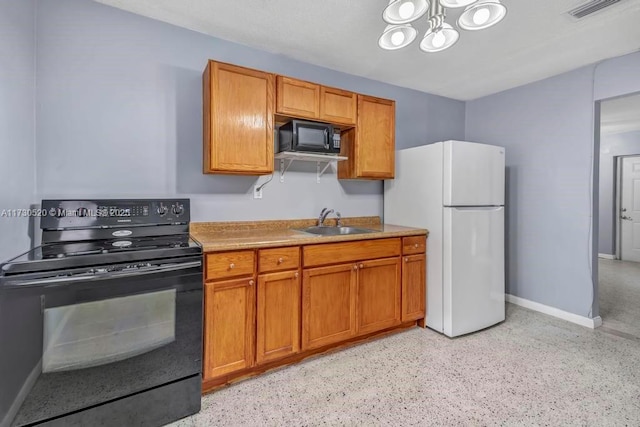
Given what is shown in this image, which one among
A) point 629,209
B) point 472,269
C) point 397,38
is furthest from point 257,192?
point 629,209

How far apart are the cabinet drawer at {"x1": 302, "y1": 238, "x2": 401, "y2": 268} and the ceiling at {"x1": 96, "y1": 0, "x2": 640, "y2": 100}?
1602mm

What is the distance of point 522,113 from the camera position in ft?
11.4

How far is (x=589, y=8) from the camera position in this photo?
2.05 meters

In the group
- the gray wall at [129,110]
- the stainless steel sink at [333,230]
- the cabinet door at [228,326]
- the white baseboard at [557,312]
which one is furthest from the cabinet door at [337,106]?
the white baseboard at [557,312]

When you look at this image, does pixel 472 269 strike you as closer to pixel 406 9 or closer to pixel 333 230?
pixel 333 230

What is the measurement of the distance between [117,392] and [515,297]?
12.4 feet

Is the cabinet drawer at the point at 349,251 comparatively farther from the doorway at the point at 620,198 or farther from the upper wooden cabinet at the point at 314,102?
the doorway at the point at 620,198

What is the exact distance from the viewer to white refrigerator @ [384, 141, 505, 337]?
A: 266 cm

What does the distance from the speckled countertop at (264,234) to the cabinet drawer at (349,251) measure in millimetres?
46

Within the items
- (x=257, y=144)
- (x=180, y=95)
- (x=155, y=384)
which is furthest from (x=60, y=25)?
(x=155, y=384)

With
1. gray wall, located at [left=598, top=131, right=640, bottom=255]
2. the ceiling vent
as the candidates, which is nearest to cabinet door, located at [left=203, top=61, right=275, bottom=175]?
the ceiling vent

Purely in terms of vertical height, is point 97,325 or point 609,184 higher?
point 609,184

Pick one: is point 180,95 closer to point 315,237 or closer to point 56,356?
point 315,237

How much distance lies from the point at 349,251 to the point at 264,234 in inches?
26.2
